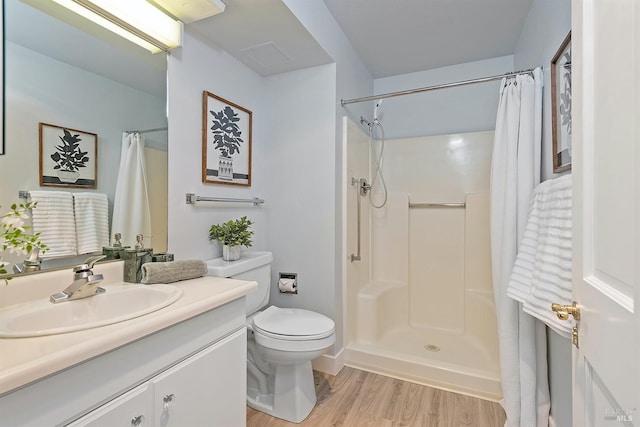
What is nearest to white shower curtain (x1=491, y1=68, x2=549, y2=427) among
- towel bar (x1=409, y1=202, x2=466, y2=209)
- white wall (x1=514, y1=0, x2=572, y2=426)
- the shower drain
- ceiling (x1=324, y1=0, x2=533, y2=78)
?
white wall (x1=514, y1=0, x2=572, y2=426)

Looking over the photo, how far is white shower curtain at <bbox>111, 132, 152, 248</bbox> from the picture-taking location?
1364 millimetres

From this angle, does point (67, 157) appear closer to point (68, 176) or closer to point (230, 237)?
point (68, 176)

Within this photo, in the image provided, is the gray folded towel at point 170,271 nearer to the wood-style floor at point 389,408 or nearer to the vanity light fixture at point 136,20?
the wood-style floor at point 389,408

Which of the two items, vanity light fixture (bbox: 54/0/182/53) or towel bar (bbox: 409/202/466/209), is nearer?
vanity light fixture (bbox: 54/0/182/53)

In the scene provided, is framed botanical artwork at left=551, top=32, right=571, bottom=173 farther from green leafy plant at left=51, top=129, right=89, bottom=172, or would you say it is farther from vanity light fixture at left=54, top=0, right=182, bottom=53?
green leafy plant at left=51, top=129, right=89, bottom=172

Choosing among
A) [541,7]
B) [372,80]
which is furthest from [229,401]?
[372,80]

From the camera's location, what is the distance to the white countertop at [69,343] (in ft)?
2.06

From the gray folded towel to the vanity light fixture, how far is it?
1.07 m

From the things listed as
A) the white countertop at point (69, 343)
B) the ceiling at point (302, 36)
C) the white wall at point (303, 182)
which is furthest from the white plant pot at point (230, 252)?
the ceiling at point (302, 36)

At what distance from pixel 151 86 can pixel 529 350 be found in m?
2.33

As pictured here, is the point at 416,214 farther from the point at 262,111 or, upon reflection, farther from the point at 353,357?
the point at 262,111

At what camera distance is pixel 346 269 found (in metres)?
2.25

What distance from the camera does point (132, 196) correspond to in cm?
141

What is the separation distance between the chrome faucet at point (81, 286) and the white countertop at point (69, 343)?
139 millimetres
